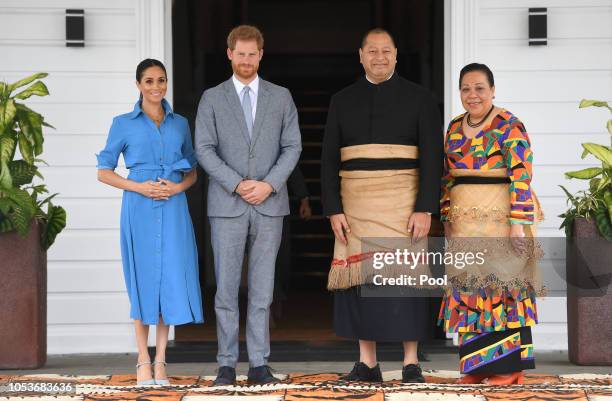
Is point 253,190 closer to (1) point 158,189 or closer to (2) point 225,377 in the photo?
(1) point 158,189

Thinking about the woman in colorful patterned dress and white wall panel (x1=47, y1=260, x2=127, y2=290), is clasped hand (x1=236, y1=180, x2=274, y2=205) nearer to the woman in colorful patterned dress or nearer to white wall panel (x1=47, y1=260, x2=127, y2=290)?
the woman in colorful patterned dress

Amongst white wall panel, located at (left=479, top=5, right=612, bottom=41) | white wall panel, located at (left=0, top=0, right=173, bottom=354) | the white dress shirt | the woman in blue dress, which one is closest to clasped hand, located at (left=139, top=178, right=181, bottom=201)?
the woman in blue dress

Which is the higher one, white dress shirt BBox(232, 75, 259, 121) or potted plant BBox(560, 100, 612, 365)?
white dress shirt BBox(232, 75, 259, 121)

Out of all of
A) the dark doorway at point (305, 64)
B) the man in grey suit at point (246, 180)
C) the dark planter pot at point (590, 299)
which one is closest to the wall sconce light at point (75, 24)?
the man in grey suit at point (246, 180)

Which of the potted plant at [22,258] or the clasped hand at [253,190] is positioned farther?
the potted plant at [22,258]

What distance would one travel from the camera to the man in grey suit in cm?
474

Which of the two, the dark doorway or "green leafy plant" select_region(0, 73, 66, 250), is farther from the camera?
the dark doorway

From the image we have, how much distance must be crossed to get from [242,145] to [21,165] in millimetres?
1635

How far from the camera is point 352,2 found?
12.9 meters

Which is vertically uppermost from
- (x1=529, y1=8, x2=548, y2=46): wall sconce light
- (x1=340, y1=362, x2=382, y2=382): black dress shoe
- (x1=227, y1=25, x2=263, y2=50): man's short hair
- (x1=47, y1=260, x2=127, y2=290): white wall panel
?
(x1=529, y1=8, x2=548, y2=46): wall sconce light

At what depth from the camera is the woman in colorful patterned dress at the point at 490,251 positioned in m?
4.65

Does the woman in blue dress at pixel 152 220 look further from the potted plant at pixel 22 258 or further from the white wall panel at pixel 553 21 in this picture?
the white wall panel at pixel 553 21

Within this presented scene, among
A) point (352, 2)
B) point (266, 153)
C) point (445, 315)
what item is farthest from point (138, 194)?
point (352, 2)

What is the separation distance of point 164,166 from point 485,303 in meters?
1.50
